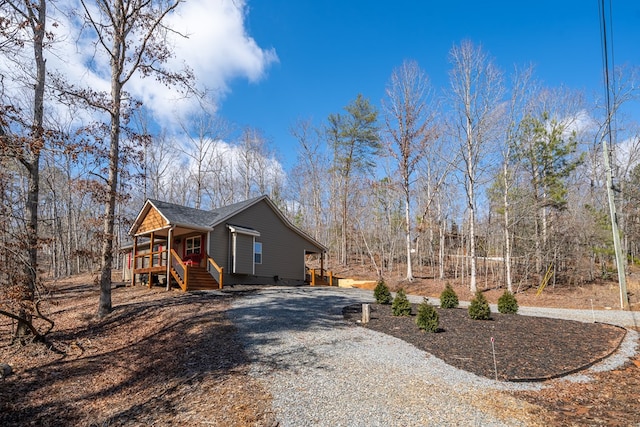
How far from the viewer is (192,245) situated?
18.3 metres

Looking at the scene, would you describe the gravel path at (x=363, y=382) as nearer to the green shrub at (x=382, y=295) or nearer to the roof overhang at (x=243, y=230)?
the green shrub at (x=382, y=295)

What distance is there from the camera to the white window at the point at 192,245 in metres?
17.8

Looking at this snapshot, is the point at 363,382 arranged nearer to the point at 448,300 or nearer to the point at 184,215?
the point at 448,300

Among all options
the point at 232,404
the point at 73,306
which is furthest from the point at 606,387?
the point at 73,306

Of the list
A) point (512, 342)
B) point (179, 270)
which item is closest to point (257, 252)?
point (179, 270)

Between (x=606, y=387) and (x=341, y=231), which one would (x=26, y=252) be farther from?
(x=341, y=231)

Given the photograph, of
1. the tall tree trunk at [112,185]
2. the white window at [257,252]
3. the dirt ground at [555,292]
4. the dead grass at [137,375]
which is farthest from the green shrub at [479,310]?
the white window at [257,252]

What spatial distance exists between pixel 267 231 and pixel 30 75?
12739 millimetres

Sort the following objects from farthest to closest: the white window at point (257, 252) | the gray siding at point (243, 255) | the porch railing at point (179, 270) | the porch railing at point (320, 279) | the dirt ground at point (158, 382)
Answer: the porch railing at point (320, 279) < the white window at point (257, 252) < the gray siding at point (243, 255) < the porch railing at point (179, 270) < the dirt ground at point (158, 382)

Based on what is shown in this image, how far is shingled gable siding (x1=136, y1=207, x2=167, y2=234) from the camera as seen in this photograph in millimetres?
16302

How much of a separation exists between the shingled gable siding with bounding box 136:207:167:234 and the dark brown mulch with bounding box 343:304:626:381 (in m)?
10.4

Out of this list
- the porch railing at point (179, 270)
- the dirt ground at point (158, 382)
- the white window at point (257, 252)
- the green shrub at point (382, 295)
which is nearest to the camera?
the dirt ground at point (158, 382)

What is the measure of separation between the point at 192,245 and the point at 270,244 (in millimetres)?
4043

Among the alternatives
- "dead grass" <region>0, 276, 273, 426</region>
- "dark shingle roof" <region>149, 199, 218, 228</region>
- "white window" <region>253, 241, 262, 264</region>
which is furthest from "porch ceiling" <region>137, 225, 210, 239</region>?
"dead grass" <region>0, 276, 273, 426</region>
